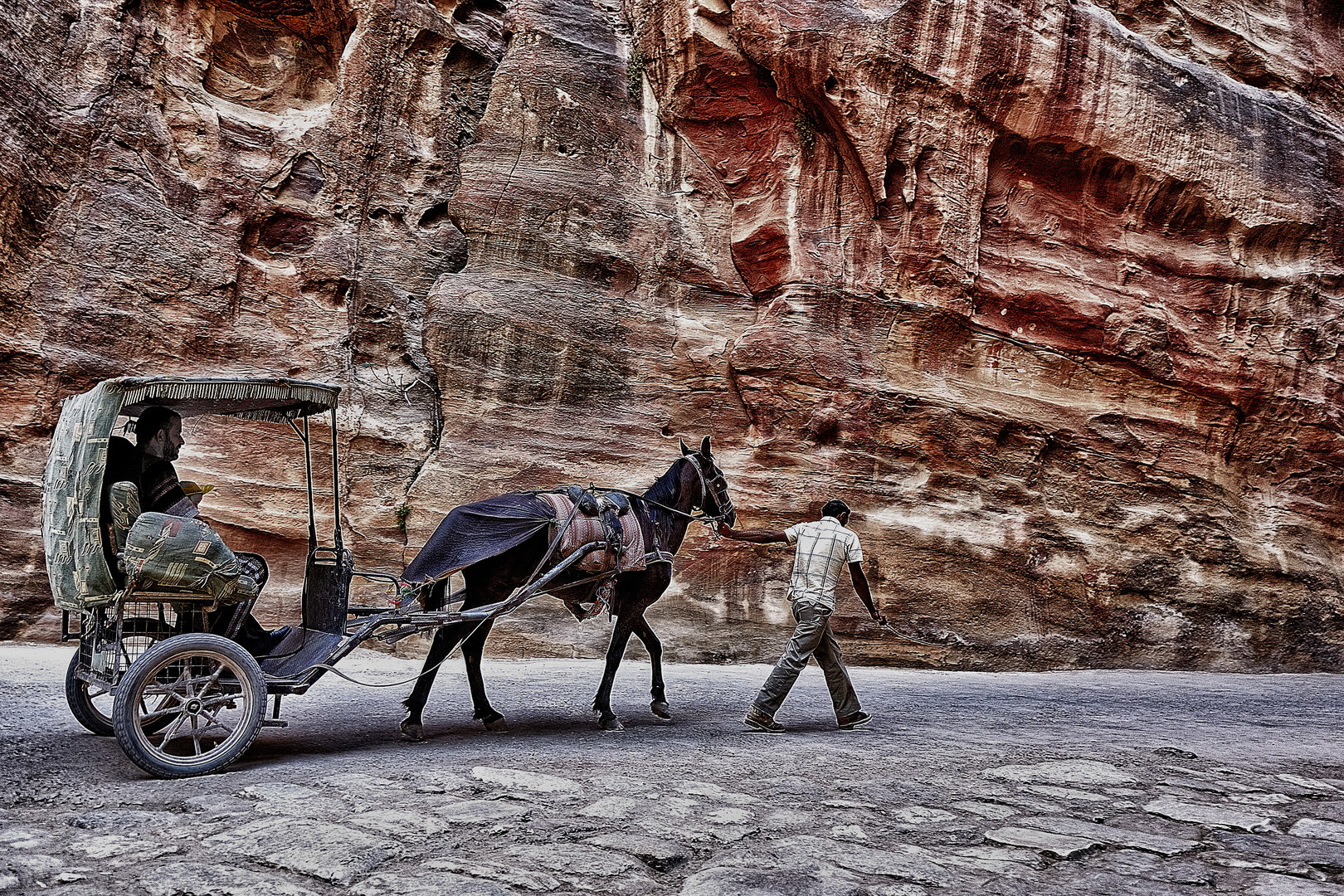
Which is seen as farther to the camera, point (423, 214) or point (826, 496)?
point (423, 214)

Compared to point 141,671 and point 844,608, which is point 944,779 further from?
point 844,608

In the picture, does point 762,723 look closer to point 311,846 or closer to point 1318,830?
point 1318,830

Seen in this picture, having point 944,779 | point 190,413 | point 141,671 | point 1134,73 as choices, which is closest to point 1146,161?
point 1134,73

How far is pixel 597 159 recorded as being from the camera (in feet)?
45.3

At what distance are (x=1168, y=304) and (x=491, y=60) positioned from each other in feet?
36.7

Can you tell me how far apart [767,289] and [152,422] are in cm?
948

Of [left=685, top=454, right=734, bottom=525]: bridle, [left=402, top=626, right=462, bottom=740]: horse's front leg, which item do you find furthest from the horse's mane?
[left=402, top=626, right=462, bottom=740]: horse's front leg

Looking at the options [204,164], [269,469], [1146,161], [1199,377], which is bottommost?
[269,469]

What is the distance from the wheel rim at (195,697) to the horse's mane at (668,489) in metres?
3.40

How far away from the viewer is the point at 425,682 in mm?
6289

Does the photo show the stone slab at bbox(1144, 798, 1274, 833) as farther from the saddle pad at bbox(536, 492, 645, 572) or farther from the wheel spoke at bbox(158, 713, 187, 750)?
the wheel spoke at bbox(158, 713, 187, 750)

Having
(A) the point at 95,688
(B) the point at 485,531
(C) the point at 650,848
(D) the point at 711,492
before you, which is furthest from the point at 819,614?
(A) the point at 95,688

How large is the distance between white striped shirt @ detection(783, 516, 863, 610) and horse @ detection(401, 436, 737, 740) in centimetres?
97

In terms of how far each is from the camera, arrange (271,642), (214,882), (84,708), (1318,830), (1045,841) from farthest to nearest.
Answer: (271,642) < (84,708) < (1318,830) < (1045,841) < (214,882)
